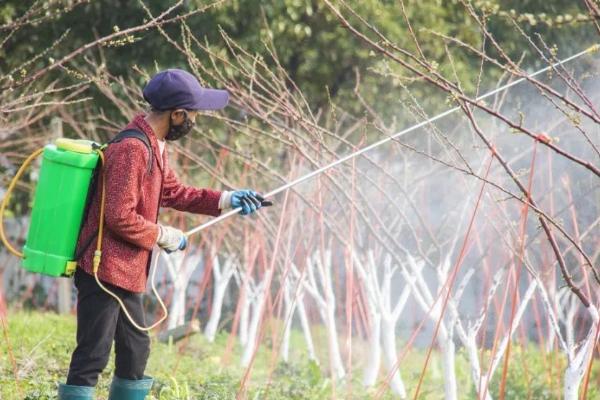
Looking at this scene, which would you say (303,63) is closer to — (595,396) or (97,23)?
(97,23)

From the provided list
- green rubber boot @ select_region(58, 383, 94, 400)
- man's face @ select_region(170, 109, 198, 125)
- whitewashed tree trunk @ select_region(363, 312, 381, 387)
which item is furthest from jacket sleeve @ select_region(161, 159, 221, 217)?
whitewashed tree trunk @ select_region(363, 312, 381, 387)

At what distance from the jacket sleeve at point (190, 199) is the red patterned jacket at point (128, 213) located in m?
0.23

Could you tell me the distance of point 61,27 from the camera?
35.3 feet

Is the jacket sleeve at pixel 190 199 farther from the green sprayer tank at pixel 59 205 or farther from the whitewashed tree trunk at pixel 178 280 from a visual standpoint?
the whitewashed tree trunk at pixel 178 280

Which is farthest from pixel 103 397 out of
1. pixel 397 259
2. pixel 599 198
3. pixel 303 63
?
pixel 303 63

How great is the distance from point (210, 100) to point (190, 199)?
0.44 m

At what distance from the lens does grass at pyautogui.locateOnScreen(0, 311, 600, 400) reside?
5.29 meters

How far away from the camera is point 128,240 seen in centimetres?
378

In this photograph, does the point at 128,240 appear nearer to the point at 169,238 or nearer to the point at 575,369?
the point at 169,238

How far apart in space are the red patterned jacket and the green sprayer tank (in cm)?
8

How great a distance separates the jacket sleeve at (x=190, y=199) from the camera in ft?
13.9

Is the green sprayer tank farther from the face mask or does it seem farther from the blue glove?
the blue glove

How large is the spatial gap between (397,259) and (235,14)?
4293 millimetres

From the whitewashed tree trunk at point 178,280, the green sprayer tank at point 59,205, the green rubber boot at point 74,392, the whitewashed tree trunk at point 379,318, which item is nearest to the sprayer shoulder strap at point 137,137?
the green sprayer tank at point 59,205
